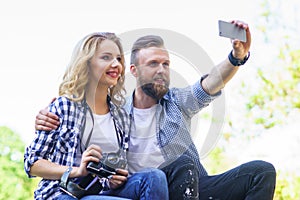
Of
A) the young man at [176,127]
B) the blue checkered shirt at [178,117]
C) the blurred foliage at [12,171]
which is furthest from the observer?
the blurred foliage at [12,171]

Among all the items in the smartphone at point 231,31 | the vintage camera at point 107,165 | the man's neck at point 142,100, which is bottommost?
the vintage camera at point 107,165

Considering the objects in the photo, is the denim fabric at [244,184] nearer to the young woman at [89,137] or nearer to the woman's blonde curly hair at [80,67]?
the young woman at [89,137]

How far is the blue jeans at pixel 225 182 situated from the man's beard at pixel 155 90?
28 centimetres

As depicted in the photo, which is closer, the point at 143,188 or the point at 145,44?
the point at 143,188

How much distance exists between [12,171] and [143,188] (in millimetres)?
2511

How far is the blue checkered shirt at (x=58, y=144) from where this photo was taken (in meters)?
1.38

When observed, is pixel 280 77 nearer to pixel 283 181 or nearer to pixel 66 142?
pixel 283 181

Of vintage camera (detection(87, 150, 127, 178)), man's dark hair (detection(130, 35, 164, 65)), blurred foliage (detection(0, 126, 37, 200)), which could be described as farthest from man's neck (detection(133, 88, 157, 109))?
blurred foliage (detection(0, 126, 37, 200))

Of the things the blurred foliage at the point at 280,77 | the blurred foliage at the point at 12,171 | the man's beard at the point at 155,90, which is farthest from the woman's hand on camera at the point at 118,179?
the blurred foliage at the point at 280,77

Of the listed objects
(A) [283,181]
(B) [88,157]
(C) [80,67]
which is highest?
(C) [80,67]

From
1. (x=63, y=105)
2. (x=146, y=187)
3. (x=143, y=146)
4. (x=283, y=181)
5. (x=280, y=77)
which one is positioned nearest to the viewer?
(x=146, y=187)

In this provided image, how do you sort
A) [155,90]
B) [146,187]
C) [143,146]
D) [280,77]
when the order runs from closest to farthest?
[146,187]
[143,146]
[155,90]
[280,77]

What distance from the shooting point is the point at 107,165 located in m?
1.38

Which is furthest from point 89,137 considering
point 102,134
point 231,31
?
point 231,31
